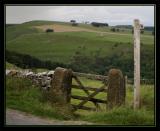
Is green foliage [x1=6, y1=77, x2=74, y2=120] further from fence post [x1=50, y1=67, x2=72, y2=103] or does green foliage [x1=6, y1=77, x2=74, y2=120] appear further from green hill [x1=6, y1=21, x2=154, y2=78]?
green hill [x1=6, y1=21, x2=154, y2=78]

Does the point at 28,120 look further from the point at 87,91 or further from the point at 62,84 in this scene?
the point at 87,91

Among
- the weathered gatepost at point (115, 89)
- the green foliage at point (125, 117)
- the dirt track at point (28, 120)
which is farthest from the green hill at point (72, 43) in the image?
the dirt track at point (28, 120)

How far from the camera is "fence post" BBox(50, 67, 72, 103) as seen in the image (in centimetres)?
1825

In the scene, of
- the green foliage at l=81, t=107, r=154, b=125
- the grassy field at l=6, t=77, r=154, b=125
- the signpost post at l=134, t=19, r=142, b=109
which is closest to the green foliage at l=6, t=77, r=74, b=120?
the grassy field at l=6, t=77, r=154, b=125

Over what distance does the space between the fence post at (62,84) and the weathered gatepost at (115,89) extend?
1.26 m

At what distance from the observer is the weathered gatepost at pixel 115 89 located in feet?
58.3

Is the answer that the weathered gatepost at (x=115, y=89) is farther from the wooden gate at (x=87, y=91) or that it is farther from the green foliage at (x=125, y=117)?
the green foliage at (x=125, y=117)

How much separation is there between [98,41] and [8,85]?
2.86 meters

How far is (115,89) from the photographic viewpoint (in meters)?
17.9

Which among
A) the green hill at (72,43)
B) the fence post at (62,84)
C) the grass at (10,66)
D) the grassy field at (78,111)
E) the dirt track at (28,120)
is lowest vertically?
the dirt track at (28,120)

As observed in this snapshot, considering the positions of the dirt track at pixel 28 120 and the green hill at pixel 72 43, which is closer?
the dirt track at pixel 28 120

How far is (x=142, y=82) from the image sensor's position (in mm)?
17703
